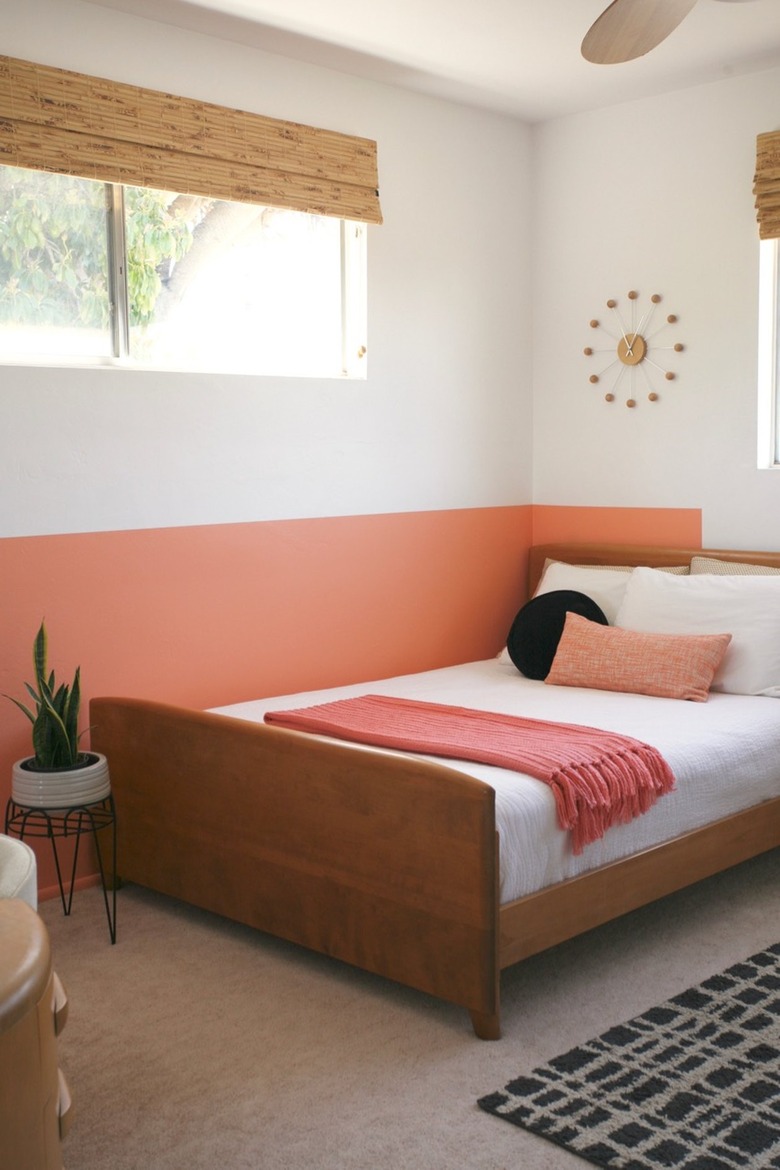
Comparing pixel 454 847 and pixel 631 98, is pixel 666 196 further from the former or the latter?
pixel 454 847

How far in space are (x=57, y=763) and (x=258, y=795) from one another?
57cm

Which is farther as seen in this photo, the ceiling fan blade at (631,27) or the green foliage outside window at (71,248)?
the green foliage outside window at (71,248)

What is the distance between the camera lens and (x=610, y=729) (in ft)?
11.0

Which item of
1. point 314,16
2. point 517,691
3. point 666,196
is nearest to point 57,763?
point 517,691

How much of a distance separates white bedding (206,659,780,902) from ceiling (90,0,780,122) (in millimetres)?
1966

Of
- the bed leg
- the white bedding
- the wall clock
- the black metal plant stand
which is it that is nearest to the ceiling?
the wall clock

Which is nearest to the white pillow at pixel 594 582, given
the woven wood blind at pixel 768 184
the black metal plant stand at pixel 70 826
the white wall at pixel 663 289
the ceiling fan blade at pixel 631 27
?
the white wall at pixel 663 289

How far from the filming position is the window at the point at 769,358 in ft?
A: 14.0

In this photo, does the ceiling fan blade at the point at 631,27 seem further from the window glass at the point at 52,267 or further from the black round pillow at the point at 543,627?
the black round pillow at the point at 543,627


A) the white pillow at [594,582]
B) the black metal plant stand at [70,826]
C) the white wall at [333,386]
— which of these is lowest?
the black metal plant stand at [70,826]

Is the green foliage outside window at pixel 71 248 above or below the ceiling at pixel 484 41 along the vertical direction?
below

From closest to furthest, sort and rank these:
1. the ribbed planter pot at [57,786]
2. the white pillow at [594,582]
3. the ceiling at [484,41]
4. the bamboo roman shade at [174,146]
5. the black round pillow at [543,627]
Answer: the ribbed planter pot at [57,786] < the bamboo roman shade at [174,146] < the ceiling at [484,41] < the black round pillow at [543,627] < the white pillow at [594,582]

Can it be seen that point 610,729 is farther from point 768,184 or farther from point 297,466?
point 768,184

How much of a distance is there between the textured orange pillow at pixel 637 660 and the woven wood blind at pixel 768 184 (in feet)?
4.63
